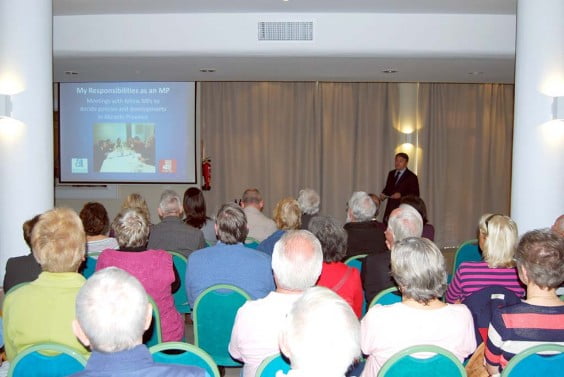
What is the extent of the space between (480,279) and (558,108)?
114 inches

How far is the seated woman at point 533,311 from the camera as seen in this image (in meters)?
2.38

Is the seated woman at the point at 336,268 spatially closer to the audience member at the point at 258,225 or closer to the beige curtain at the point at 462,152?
the audience member at the point at 258,225

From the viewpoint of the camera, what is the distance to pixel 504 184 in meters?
10.9

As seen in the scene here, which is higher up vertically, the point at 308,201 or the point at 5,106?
the point at 5,106

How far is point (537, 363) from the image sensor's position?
2264mm

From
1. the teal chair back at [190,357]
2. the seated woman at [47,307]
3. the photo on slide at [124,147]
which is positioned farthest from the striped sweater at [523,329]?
the photo on slide at [124,147]

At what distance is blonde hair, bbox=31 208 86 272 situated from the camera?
8.93 ft

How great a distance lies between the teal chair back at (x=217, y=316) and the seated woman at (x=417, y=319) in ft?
2.92

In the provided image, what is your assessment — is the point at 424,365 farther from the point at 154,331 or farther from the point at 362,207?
the point at 362,207

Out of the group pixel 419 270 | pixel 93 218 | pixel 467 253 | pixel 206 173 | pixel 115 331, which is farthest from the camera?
pixel 206 173

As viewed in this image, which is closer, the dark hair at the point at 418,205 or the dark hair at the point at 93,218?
the dark hair at the point at 93,218

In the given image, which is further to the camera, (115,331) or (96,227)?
(96,227)

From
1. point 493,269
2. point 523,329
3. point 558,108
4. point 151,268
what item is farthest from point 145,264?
point 558,108

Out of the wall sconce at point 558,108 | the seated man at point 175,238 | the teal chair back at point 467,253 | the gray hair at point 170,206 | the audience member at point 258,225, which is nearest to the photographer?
the seated man at point 175,238
